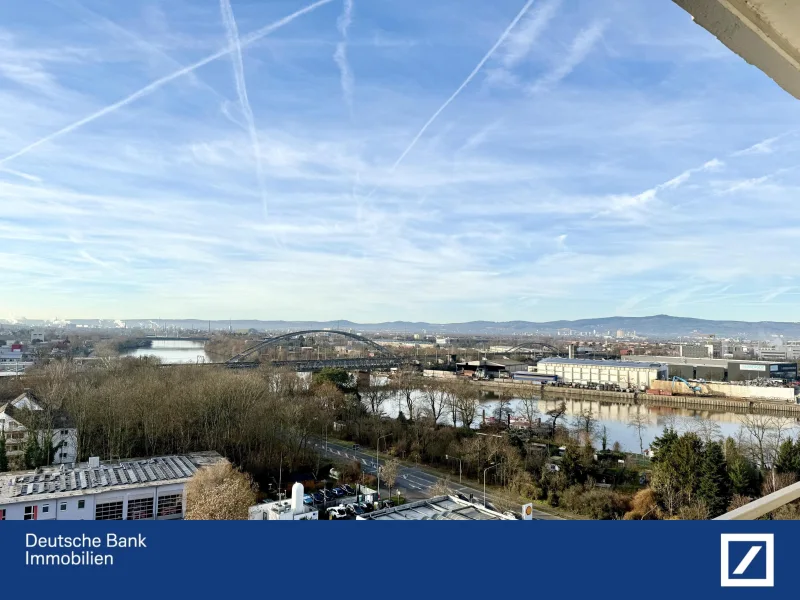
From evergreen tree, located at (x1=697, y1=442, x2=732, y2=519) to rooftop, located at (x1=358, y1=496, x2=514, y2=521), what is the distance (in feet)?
5.45

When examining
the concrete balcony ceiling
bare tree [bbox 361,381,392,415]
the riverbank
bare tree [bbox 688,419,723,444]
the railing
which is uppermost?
the concrete balcony ceiling

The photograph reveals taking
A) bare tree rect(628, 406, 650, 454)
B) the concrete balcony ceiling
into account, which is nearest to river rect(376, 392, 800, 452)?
bare tree rect(628, 406, 650, 454)

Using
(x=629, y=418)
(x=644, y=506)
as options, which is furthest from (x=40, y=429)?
(x=629, y=418)

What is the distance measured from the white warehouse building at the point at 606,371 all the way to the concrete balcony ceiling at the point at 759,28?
15.2m

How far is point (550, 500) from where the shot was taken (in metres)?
4.38

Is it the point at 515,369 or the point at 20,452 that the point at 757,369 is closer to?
the point at 515,369

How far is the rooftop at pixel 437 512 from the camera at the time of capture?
3160 mm

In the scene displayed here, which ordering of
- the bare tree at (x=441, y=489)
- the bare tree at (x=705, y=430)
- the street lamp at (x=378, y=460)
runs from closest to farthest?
the bare tree at (x=441, y=489)
the street lamp at (x=378, y=460)
the bare tree at (x=705, y=430)

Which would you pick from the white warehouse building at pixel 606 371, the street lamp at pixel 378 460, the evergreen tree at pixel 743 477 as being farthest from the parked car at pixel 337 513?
the white warehouse building at pixel 606 371

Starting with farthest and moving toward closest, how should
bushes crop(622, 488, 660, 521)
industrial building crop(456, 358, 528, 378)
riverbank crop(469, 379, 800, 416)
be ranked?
industrial building crop(456, 358, 528, 378), riverbank crop(469, 379, 800, 416), bushes crop(622, 488, 660, 521)

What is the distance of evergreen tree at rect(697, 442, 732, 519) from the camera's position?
153 inches

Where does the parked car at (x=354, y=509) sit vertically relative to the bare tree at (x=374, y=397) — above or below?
below

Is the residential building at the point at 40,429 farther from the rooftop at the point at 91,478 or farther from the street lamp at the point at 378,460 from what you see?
the street lamp at the point at 378,460

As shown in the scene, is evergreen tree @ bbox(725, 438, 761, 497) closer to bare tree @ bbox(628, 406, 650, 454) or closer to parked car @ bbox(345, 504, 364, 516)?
parked car @ bbox(345, 504, 364, 516)
